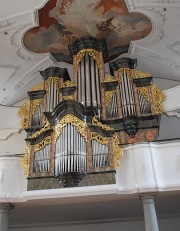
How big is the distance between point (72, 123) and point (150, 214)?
282 centimetres

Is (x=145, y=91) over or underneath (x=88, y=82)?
underneath

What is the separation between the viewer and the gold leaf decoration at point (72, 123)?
8.02 meters

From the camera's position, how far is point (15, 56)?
11195 mm

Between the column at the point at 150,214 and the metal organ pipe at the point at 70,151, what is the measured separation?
5.07ft

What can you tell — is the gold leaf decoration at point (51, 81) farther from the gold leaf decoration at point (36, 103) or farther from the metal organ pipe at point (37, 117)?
the metal organ pipe at point (37, 117)

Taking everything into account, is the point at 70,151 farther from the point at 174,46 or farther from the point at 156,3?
the point at 174,46

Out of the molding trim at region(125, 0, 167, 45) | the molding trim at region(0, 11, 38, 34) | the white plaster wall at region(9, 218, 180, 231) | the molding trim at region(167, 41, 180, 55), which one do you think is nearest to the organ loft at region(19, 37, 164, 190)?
the molding trim at region(125, 0, 167, 45)

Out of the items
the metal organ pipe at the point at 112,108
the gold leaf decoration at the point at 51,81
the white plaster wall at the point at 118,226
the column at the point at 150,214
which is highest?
the gold leaf decoration at the point at 51,81

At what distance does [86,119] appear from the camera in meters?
8.31

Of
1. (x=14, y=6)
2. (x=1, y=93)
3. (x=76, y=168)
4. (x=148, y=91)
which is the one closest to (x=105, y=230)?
(x=76, y=168)

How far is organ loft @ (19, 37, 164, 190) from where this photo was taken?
7.54 metres

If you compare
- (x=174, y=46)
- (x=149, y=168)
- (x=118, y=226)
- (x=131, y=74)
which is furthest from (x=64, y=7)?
(x=118, y=226)

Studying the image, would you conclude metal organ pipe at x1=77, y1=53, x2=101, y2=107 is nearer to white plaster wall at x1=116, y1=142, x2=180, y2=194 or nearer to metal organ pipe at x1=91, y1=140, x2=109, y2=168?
metal organ pipe at x1=91, y1=140, x2=109, y2=168

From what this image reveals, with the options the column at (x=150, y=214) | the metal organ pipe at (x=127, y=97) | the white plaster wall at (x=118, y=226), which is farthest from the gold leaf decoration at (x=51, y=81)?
the column at (x=150, y=214)
